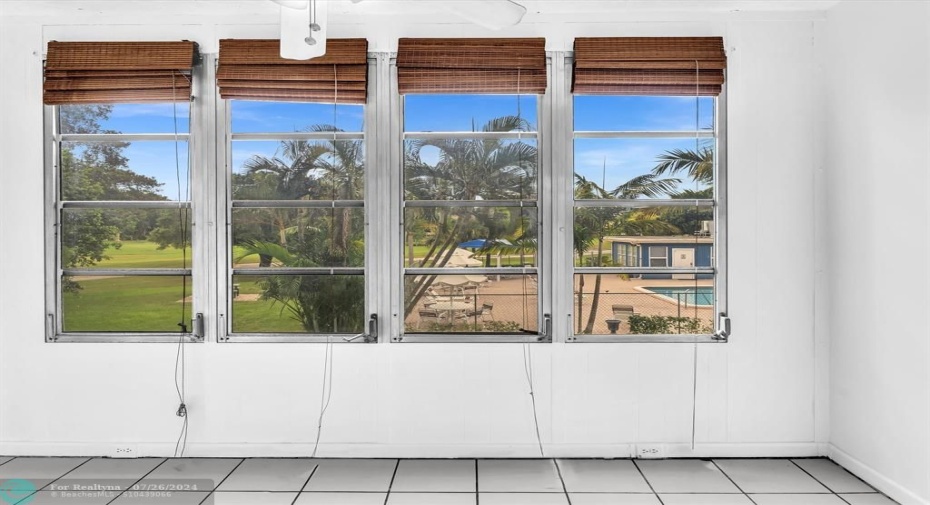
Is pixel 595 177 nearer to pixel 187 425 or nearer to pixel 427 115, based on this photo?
pixel 427 115

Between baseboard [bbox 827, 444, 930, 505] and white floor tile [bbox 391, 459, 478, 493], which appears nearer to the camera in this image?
baseboard [bbox 827, 444, 930, 505]

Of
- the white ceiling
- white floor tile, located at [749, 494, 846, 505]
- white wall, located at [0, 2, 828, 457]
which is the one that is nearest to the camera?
white floor tile, located at [749, 494, 846, 505]

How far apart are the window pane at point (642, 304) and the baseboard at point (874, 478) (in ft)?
2.96

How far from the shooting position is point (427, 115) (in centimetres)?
288

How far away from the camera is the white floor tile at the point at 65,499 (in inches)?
94.2

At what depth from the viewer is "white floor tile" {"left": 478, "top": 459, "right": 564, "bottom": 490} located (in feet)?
8.34

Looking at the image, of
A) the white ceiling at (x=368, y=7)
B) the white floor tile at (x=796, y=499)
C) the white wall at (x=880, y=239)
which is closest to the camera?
the white wall at (x=880, y=239)

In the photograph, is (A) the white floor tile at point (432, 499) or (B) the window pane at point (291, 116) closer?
(A) the white floor tile at point (432, 499)

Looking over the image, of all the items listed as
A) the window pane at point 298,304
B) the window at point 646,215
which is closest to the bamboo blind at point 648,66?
the window at point 646,215

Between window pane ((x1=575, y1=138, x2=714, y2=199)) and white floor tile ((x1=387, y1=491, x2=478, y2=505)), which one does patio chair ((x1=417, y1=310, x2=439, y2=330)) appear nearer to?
white floor tile ((x1=387, y1=491, x2=478, y2=505))

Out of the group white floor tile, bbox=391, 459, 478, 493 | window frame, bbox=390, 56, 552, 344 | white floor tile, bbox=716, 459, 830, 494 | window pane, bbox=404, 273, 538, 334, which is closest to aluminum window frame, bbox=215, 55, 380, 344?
window frame, bbox=390, 56, 552, 344

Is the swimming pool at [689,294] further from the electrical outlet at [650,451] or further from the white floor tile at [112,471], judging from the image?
the white floor tile at [112,471]

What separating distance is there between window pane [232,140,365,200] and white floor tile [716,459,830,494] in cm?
243

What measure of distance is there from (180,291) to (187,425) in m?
0.73
